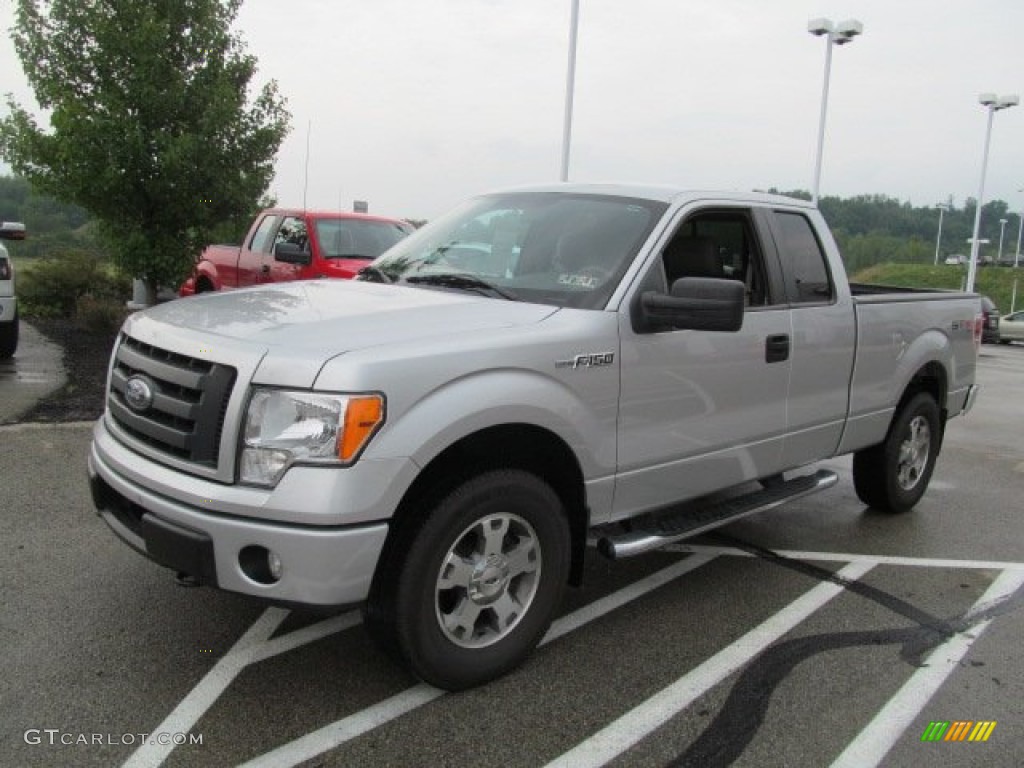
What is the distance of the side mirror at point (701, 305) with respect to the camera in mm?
3299

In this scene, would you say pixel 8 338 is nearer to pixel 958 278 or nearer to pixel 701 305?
pixel 701 305

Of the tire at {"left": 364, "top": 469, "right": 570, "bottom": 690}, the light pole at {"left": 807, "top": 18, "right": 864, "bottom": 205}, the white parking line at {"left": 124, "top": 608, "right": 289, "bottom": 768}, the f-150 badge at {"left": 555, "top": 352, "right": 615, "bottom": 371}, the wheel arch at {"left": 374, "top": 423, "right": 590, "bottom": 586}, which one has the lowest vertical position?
the white parking line at {"left": 124, "top": 608, "right": 289, "bottom": 768}

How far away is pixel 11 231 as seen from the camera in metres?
9.56

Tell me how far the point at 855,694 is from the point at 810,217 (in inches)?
105

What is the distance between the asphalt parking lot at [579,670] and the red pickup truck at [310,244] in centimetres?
515

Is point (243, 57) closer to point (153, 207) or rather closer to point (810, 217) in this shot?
point (153, 207)

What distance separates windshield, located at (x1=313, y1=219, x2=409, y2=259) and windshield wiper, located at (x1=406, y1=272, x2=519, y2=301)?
5947 millimetres

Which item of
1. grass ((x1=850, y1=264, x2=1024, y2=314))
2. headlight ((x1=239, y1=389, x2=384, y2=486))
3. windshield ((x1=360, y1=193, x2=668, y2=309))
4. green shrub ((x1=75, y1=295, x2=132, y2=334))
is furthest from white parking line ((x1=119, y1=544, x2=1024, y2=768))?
grass ((x1=850, y1=264, x2=1024, y2=314))

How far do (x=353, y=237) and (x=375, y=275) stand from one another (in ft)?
20.1

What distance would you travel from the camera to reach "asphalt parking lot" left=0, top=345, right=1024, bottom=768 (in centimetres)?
286

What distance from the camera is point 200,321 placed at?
3240 mm

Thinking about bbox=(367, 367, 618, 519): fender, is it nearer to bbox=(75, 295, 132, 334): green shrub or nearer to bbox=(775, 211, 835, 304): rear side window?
bbox=(775, 211, 835, 304): rear side window

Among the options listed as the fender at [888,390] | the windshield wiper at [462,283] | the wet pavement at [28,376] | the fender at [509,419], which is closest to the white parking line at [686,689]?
the fender at [509,419]

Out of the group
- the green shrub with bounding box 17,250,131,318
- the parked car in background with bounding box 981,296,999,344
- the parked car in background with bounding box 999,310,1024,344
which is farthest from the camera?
the parked car in background with bounding box 999,310,1024,344
